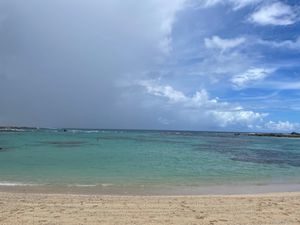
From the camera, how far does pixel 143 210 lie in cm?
1228

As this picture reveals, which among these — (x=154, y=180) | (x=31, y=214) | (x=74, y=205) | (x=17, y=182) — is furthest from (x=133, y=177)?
(x=31, y=214)

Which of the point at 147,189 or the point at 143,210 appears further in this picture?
the point at 147,189

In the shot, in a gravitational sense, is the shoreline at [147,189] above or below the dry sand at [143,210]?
below

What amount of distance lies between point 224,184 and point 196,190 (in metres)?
3.14

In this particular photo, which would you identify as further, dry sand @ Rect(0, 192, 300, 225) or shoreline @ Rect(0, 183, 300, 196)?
shoreline @ Rect(0, 183, 300, 196)

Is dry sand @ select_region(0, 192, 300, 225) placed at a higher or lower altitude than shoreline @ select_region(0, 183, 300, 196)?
higher

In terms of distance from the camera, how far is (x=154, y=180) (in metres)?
22.2

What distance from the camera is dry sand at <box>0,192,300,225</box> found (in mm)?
10750

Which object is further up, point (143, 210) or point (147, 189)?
point (143, 210)

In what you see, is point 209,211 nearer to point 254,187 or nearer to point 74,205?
point 74,205

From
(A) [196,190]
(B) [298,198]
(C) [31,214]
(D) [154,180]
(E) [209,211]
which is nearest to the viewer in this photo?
(C) [31,214]

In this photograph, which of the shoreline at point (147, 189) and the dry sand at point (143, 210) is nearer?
the dry sand at point (143, 210)

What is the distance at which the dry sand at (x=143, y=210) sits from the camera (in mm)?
10750

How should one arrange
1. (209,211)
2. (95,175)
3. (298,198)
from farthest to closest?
1. (95,175)
2. (298,198)
3. (209,211)
